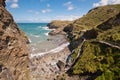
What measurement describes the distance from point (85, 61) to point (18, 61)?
18605mm

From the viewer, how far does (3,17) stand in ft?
94.2

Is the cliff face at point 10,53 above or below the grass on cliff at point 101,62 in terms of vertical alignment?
above

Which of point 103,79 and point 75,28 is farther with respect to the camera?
point 75,28

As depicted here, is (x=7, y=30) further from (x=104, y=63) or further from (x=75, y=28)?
(x=75, y=28)

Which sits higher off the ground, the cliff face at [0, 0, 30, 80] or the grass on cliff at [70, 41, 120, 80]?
the cliff face at [0, 0, 30, 80]

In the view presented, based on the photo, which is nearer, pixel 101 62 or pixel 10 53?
pixel 10 53

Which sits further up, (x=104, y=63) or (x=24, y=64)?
(x=24, y=64)

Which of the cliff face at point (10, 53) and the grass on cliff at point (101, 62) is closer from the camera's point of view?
the cliff face at point (10, 53)

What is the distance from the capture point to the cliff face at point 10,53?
27.9 metres

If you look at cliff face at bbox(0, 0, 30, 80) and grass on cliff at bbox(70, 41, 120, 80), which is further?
grass on cliff at bbox(70, 41, 120, 80)

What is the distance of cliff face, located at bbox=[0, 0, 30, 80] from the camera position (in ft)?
91.5

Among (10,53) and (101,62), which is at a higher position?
(10,53)

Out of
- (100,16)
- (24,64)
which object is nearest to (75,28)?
(100,16)

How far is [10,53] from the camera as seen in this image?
29.9 meters
